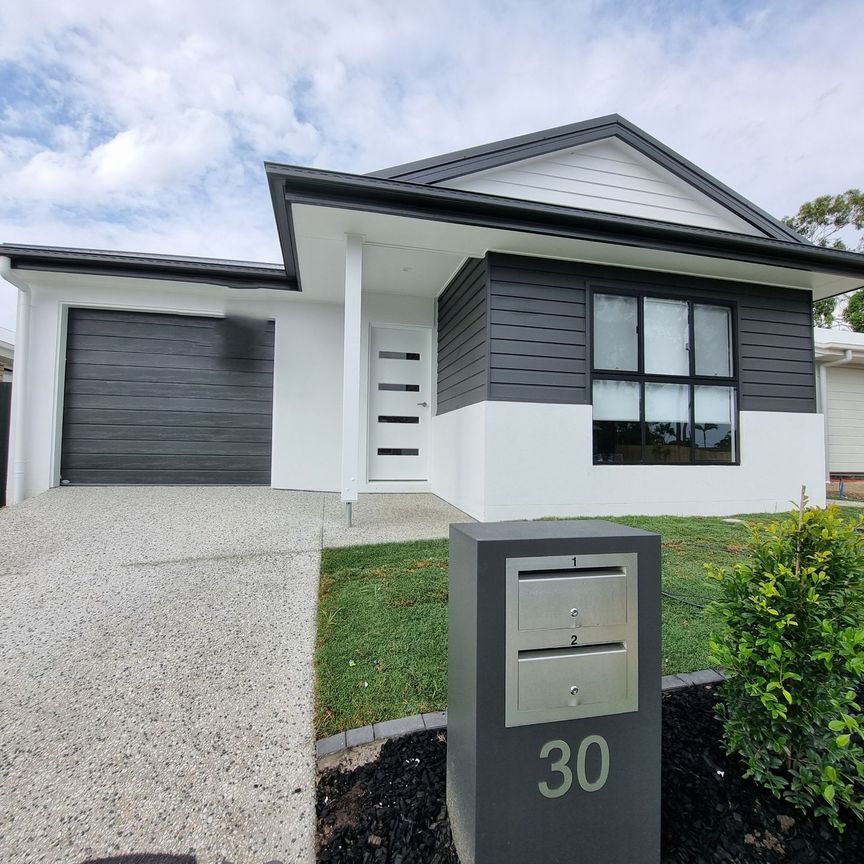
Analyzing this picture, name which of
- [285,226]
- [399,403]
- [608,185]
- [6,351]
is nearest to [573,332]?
[608,185]

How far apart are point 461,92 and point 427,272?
4.10m

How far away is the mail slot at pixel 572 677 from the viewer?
102 centimetres

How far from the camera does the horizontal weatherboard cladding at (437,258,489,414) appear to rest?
486 centimetres

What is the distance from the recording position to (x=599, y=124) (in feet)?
17.5

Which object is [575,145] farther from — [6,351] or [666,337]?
[6,351]

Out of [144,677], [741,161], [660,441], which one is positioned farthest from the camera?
[741,161]

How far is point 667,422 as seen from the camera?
5.28 m

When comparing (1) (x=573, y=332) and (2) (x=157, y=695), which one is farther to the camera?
(1) (x=573, y=332)

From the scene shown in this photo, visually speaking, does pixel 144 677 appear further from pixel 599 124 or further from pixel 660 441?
pixel 599 124

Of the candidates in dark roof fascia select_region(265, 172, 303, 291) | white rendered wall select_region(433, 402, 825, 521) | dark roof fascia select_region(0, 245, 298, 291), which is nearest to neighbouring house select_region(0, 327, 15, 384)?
dark roof fascia select_region(0, 245, 298, 291)

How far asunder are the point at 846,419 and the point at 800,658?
38.3ft

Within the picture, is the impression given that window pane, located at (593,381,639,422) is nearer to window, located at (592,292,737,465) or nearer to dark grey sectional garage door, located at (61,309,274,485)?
Result: window, located at (592,292,737,465)

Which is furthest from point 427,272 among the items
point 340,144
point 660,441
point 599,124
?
point 340,144

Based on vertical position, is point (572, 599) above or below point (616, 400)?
below
